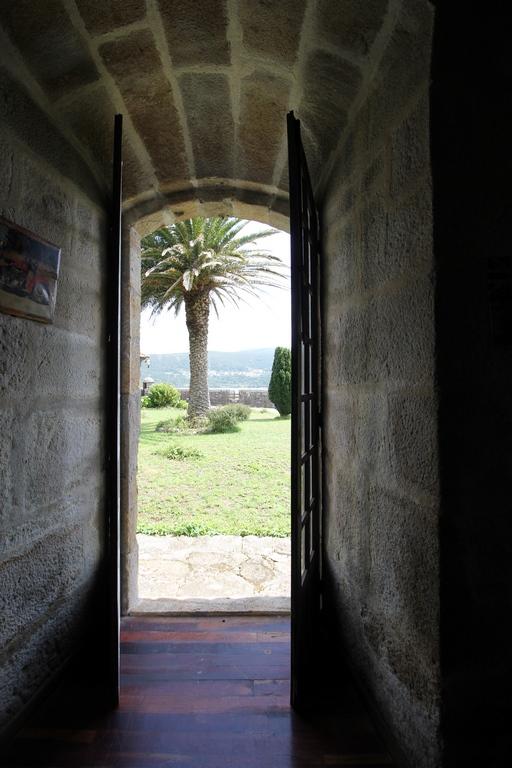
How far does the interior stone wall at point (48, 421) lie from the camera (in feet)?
4.99

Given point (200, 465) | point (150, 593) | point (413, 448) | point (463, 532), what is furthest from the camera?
point (200, 465)

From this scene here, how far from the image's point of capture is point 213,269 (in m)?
10.1

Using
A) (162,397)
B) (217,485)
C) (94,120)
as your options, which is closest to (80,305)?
(94,120)

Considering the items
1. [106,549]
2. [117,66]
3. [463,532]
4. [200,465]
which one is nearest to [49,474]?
[106,549]

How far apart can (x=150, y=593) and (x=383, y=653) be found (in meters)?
1.90

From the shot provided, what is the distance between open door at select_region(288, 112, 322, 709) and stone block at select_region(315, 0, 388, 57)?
27cm

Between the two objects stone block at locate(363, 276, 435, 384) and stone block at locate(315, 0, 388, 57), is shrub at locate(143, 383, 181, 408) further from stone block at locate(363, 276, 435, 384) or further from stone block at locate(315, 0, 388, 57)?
stone block at locate(315, 0, 388, 57)

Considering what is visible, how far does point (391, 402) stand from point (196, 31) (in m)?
1.45

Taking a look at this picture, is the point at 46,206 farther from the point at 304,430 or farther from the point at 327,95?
the point at 304,430

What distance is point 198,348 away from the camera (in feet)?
36.7

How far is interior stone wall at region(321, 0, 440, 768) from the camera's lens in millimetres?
1204

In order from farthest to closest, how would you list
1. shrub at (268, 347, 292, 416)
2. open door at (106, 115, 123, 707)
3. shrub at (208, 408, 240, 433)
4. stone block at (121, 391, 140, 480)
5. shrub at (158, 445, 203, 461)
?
shrub at (268, 347, 292, 416), shrub at (208, 408, 240, 433), shrub at (158, 445, 203, 461), stone block at (121, 391, 140, 480), open door at (106, 115, 123, 707)

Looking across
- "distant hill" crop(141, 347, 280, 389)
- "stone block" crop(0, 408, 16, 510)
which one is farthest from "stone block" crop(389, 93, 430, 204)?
"distant hill" crop(141, 347, 280, 389)

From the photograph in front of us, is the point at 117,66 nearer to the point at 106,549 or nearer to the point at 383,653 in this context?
the point at 106,549
